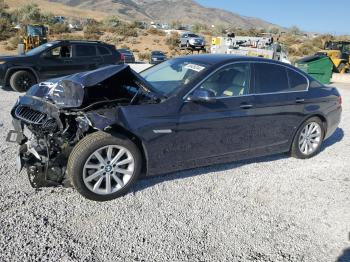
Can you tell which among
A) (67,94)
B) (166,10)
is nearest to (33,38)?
(67,94)

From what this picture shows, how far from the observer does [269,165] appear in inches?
219

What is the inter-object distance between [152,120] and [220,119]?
37.9 inches

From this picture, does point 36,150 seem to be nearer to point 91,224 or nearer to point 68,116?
Result: point 68,116

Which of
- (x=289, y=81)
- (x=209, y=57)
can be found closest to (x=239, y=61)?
(x=209, y=57)

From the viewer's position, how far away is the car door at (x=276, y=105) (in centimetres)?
A: 510

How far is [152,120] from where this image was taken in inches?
163

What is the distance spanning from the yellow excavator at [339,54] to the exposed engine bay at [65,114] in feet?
60.9

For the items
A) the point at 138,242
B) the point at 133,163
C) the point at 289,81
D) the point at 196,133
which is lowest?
the point at 138,242

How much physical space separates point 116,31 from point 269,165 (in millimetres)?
44791

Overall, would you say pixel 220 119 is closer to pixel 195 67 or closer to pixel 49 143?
pixel 195 67

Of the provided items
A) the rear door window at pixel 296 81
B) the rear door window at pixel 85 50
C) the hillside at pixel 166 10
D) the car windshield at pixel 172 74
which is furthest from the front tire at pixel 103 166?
the hillside at pixel 166 10

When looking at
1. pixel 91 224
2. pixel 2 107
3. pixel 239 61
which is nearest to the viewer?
pixel 91 224

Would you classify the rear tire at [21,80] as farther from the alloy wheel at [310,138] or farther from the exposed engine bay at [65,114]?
the alloy wheel at [310,138]

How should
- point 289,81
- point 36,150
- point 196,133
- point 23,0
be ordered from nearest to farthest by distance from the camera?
point 36,150
point 196,133
point 289,81
point 23,0
